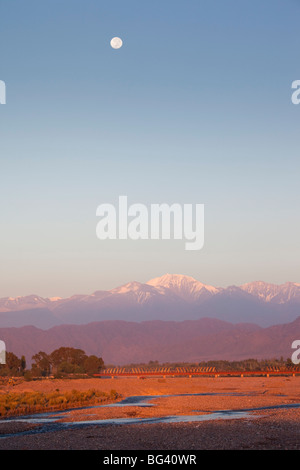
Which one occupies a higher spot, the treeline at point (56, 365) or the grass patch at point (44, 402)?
the grass patch at point (44, 402)

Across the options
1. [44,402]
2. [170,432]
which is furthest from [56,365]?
[170,432]

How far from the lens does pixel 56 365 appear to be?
106m

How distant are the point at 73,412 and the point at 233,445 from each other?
1880 centimetres

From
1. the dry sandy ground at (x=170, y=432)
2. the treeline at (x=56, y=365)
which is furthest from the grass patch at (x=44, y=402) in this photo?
the treeline at (x=56, y=365)

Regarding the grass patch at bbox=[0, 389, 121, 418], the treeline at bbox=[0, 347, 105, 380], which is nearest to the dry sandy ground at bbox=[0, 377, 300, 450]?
the grass patch at bbox=[0, 389, 121, 418]

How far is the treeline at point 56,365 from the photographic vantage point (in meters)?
97.8

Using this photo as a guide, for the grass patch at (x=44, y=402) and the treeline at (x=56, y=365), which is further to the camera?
the treeline at (x=56, y=365)

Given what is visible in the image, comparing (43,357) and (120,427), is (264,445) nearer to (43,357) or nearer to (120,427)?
(120,427)

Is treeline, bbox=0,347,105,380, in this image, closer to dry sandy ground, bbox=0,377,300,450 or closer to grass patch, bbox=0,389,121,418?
grass patch, bbox=0,389,121,418

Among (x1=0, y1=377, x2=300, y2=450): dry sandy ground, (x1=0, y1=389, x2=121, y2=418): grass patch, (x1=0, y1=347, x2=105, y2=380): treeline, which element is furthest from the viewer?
(x1=0, y1=347, x2=105, y2=380): treeline

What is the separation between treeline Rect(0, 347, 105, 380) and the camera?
9776 cm

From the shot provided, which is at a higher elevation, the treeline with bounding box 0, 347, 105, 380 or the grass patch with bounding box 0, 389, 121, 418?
the grass patch with bounding box 0, 389, 121, 418

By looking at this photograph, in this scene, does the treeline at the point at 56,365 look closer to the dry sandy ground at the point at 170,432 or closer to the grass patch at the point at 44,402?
the grass patch at the point at 44,402

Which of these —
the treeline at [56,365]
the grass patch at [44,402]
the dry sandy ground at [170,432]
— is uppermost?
the dry sandy ground at [170,432]
